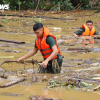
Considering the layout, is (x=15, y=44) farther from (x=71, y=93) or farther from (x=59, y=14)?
(x=59, y=14)

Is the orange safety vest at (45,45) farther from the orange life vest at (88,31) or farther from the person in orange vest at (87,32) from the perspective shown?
the orange life vest at (88,31)

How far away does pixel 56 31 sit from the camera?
1456cm

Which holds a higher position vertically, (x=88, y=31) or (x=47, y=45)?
(x=47, y=45)

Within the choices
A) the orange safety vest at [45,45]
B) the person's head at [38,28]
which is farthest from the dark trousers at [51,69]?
the person's head at [38,28]

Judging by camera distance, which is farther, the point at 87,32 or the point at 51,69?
the point at 87,32

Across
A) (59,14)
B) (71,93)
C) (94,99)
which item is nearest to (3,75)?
(71,93)

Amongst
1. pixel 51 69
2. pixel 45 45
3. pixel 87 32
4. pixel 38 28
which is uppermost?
pixel 38 28

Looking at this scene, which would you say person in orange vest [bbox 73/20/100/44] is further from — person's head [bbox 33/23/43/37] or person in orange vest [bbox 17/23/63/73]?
person's head [bbox 33/23/43/37]

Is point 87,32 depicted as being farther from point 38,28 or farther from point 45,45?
point 38,28

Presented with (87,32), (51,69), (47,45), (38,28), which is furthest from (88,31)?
(38,28)

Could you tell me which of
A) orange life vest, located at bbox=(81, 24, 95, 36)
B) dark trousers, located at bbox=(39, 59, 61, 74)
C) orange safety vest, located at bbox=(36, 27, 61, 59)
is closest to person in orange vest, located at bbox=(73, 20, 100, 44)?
orange life vest, located at bbox=(81, 24, 95, 36)

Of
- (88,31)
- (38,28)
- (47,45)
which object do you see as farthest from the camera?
(88,31)

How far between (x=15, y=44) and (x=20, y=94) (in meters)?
6.03

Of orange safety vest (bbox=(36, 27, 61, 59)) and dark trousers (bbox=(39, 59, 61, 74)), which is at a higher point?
orange safety vest (bbox=(36, 27, 61, 59))
